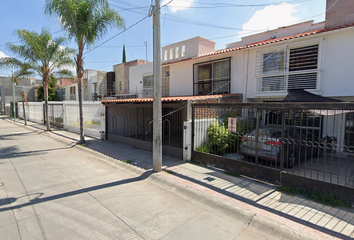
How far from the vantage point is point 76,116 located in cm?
1435

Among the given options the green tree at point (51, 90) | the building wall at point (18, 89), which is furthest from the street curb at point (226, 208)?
the building wall at point (18, 89)

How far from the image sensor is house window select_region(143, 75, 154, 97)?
16297 mm

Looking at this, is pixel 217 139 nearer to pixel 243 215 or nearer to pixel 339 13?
pixel 243 215

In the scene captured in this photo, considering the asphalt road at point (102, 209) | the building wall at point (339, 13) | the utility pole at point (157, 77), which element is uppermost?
the building wall at point (339, 13)

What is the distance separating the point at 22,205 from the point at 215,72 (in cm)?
1035

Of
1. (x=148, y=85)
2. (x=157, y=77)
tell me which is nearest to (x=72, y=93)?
(x=148, y=85)

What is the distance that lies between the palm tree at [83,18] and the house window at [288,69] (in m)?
7.47

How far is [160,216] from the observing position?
3793 millimetres

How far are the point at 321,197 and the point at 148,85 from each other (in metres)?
14.3

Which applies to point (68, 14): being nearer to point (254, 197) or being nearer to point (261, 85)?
point (261, 85)

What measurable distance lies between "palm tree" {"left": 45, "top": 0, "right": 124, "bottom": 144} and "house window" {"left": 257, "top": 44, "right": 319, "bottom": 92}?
7472 millimetres

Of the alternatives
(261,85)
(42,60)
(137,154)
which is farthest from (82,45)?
(261,85)

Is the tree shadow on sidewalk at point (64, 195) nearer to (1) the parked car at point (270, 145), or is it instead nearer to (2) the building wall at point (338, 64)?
(1) the parked car at point (270, 145)

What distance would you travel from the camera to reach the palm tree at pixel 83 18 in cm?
938
